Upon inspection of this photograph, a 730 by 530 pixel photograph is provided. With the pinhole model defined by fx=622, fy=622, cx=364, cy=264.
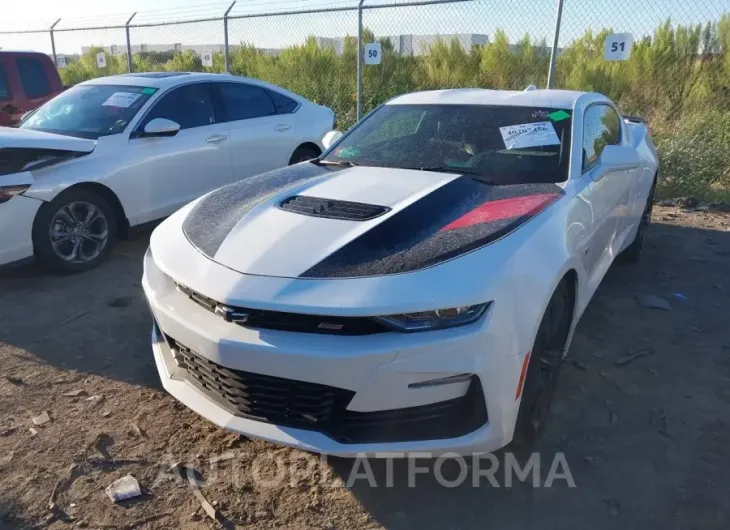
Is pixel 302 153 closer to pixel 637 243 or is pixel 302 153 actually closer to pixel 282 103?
pixel 282 103

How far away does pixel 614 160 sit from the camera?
3455mm

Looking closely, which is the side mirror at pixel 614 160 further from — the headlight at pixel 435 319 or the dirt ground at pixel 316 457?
the headlight at pixel 435 319

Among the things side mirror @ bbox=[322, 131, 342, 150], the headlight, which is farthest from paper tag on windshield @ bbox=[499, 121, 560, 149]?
the headlight

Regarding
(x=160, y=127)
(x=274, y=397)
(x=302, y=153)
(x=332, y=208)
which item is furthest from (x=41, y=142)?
(x=274, y=397)

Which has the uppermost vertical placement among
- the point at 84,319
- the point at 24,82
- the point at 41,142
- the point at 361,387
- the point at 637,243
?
the point at 24,82

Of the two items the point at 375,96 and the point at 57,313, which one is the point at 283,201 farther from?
the point at 375,96

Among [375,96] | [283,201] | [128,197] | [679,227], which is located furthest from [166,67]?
[283,201]

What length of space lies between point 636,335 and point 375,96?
9234 mm

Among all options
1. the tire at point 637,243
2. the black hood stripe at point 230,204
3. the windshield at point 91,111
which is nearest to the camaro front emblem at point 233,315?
the black hood stripe at point 230,204

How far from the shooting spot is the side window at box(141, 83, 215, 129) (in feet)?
18.2

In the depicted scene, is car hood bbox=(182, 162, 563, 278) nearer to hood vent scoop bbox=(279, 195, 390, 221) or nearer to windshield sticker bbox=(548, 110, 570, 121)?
hood vent scoop bbox=(279, 195, 390, 221)

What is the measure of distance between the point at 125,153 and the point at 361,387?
3.78 metres

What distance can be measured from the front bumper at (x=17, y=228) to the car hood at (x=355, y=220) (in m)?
Result: 1.91

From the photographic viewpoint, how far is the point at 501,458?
273cm
